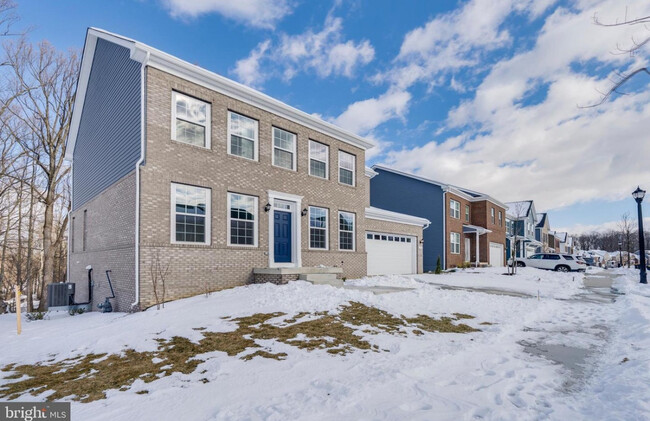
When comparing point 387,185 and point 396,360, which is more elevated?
point 387,185

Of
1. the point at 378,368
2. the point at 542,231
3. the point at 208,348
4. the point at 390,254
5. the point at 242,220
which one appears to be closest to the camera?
the point at 378,368

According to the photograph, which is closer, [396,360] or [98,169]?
[396,360]

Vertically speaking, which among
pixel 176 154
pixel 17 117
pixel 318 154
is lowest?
pixel 176 154

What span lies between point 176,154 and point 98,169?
6.00 m

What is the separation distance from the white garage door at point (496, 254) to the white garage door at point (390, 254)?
15.6 m

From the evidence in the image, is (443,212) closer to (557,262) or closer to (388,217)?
→ (388,217)

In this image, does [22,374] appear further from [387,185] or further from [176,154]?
[387,185]

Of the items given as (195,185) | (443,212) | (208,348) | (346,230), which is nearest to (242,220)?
(195,185)

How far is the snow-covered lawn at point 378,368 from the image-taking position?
12.5ft

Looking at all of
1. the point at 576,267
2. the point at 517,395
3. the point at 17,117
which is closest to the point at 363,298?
the point at 517,395

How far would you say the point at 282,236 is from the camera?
1379 cm

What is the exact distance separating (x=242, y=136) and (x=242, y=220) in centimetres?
304

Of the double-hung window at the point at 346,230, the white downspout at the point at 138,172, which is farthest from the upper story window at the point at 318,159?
the white downspout at the point at 138,172

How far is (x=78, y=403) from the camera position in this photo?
411cm
